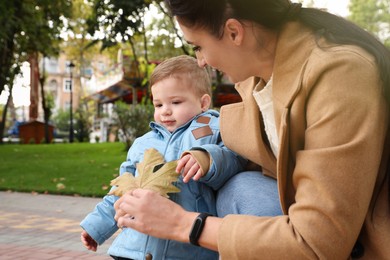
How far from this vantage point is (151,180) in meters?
1.93

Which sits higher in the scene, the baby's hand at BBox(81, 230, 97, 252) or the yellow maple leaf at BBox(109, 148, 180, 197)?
the yellow maple leaf at BBox(109, 148, 180, 197)

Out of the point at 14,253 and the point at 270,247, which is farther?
the point at 14,253

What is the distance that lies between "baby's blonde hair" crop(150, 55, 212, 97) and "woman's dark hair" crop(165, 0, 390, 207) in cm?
71

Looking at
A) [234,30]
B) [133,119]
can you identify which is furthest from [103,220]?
[133,119]

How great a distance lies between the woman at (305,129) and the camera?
1383 mm

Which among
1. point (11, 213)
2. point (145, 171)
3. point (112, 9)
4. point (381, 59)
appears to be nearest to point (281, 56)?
point (381, 59)

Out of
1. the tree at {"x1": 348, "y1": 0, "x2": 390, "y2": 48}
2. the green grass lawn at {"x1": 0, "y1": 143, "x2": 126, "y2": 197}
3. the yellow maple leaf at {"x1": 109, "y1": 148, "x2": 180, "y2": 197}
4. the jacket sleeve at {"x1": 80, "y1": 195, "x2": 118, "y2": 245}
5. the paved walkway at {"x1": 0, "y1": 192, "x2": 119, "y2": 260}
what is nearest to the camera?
the yellow maple leaf at {"x1": 109, "y1": 148, "x2": 180, "y2": 197}

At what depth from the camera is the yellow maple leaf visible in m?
1.91

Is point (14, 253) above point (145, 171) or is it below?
below

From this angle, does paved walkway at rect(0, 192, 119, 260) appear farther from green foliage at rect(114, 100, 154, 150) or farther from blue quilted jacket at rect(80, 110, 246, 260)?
green foliage at rect(114, 100, 154, 150)

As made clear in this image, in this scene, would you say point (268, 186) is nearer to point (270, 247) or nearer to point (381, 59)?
point (270, 247)

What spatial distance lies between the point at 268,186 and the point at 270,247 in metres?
0.41

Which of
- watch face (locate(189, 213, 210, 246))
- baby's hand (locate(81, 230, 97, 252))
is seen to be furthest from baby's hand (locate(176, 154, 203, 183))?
baby's hand (locate(81, 230, 97, 252))

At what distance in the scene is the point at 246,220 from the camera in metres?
1.51
